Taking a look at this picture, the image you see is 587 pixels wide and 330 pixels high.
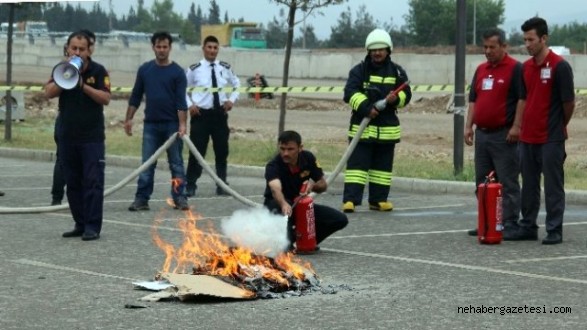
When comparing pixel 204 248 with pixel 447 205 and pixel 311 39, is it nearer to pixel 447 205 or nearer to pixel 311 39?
pixel 447 205

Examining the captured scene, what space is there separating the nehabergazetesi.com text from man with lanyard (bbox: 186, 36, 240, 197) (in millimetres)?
8265

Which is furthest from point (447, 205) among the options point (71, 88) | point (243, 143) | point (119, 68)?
point (119, 68)

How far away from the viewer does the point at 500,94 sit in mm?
13109

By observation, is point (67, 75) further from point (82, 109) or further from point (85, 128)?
point (85, 128)

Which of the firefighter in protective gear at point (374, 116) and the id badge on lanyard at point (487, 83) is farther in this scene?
the firefighter in protective gear at point (374, 116)

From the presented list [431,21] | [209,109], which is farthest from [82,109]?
[431,21]

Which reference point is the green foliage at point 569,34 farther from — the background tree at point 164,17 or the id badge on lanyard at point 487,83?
the id badge on lanyard at point 487,83

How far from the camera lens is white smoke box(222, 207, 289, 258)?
10336 mm

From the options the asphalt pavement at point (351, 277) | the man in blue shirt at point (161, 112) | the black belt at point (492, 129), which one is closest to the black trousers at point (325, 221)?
the asphalt pavement at point (351, 277)

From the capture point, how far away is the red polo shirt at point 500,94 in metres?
13.1

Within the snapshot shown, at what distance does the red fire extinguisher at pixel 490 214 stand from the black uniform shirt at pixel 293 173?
1.50 meters

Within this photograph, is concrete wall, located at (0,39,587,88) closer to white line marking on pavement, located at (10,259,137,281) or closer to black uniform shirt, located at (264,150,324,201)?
black uniform shirt, located at (264,150,324,201)

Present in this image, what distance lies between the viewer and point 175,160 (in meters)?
15.8

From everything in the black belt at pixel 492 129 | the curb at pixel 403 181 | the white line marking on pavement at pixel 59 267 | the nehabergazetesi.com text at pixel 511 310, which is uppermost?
the black belt at pixel 492 129
